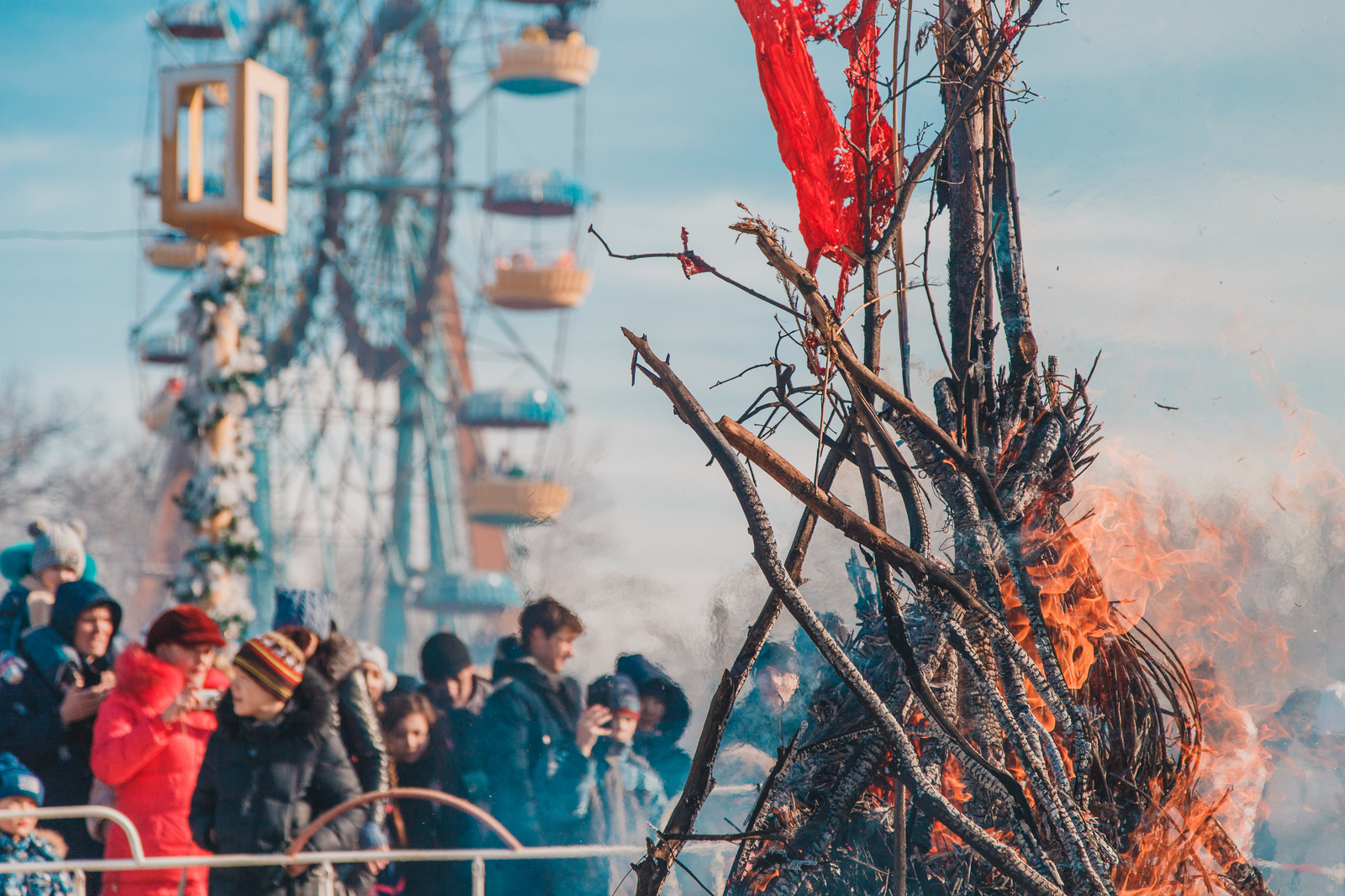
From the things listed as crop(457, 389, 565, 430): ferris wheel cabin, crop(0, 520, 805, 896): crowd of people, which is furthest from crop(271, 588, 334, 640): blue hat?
crop(457, 389, 565, 430): ferris wheel cabin

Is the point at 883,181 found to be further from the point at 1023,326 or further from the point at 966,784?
the point at 966,784

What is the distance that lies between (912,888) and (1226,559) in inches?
40.9

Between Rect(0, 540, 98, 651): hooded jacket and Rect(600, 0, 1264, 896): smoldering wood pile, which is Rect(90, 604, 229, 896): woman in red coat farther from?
Rect(600, 0, 1264, 896): smoldering wood pile

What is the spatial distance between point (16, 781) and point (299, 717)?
935mm

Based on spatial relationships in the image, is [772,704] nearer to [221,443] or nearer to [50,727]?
[50,727]

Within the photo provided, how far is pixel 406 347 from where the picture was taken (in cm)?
2366

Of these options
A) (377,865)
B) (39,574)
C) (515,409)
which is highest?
(39,574)

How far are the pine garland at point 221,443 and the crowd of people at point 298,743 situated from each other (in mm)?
2584

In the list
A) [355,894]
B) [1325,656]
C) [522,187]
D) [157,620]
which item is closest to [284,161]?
[157,620]

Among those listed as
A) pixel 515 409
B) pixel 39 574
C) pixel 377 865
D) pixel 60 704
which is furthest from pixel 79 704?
pixel 515 409

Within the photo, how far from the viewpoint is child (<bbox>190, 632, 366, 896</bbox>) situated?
3.51m

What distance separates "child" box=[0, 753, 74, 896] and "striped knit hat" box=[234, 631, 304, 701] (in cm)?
82

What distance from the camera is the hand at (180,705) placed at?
3.58m

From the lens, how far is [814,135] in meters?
2.10
